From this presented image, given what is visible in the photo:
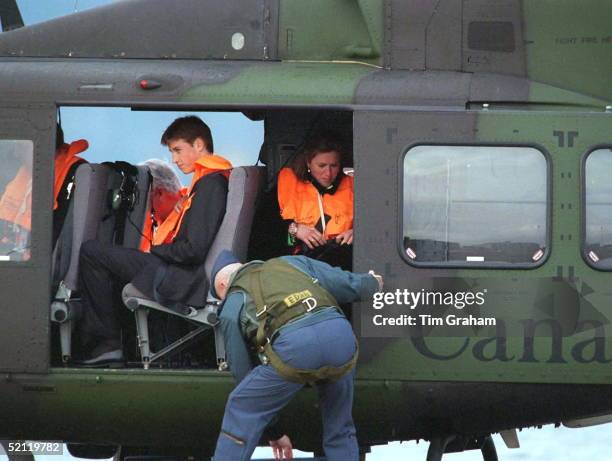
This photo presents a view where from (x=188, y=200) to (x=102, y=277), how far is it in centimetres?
65

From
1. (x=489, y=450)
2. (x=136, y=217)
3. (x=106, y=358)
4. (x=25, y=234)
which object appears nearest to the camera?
(x=25, y=234)

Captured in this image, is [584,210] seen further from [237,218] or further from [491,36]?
[237,218]

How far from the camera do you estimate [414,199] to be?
25.3 feet

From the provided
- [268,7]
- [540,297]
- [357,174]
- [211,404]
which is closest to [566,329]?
[540,297]

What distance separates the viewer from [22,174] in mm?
7918

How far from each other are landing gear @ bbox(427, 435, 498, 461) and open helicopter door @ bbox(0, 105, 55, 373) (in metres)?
2.26

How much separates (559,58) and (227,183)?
2.02m

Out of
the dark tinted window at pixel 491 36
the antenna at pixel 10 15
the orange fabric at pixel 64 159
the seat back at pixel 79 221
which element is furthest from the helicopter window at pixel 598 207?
the antenna at pixel 10 15

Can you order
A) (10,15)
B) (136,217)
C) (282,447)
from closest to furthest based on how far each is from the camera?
(282,447) → (136,217) → (10,15)

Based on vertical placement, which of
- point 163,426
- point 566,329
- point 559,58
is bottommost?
point 163,426

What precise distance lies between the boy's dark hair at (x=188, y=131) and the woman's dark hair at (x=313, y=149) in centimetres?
53

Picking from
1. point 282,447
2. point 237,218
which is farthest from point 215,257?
point 282,447

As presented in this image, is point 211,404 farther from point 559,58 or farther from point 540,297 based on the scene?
point 559,58

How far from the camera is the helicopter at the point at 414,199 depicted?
302 inches
